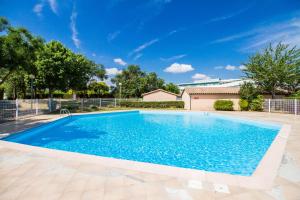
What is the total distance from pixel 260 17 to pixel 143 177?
18.0 metres

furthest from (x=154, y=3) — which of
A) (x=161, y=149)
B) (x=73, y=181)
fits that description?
(x=73, y=181)

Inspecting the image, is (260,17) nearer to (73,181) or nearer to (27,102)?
(73,181)

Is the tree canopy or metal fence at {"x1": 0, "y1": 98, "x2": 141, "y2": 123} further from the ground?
the tree canopy

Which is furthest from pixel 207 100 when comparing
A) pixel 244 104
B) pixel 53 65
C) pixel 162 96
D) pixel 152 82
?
pixel 152 82

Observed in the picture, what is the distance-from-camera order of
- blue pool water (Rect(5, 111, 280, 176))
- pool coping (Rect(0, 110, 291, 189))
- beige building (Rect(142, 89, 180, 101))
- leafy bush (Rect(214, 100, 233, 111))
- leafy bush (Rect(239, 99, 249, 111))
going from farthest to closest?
beige building (Rect(142, 89, 180, 101)) → leafy bush (Rect(214, 100, 233, 111)) → leafy bush (Rect(239, 99, 249, 111)) → blue pool water (Rect(5, 111, 280, 176)) → pool coping (Rect(0, 110, 291, 189))

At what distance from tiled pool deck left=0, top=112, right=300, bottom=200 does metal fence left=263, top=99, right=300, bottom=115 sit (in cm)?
1640

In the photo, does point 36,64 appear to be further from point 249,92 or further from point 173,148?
point 249,92

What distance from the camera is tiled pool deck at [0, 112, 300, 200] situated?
110 inches

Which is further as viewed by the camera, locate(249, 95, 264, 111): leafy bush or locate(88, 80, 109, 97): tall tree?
locate(88, 80, 109, 97): tall tree

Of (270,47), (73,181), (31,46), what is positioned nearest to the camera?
(73,181)

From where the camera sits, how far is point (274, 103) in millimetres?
18453

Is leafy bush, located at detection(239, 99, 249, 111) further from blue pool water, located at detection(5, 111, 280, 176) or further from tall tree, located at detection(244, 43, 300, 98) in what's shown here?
blue pool water, located at detection(5, 111, 280, 176)

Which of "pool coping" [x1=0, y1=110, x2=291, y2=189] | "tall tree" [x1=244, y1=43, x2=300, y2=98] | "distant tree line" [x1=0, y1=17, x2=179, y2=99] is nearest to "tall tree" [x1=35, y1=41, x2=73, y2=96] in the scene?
"distant tree line" [x1=0, y1=17, x2=179, y2=99]

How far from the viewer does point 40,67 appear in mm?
17234
